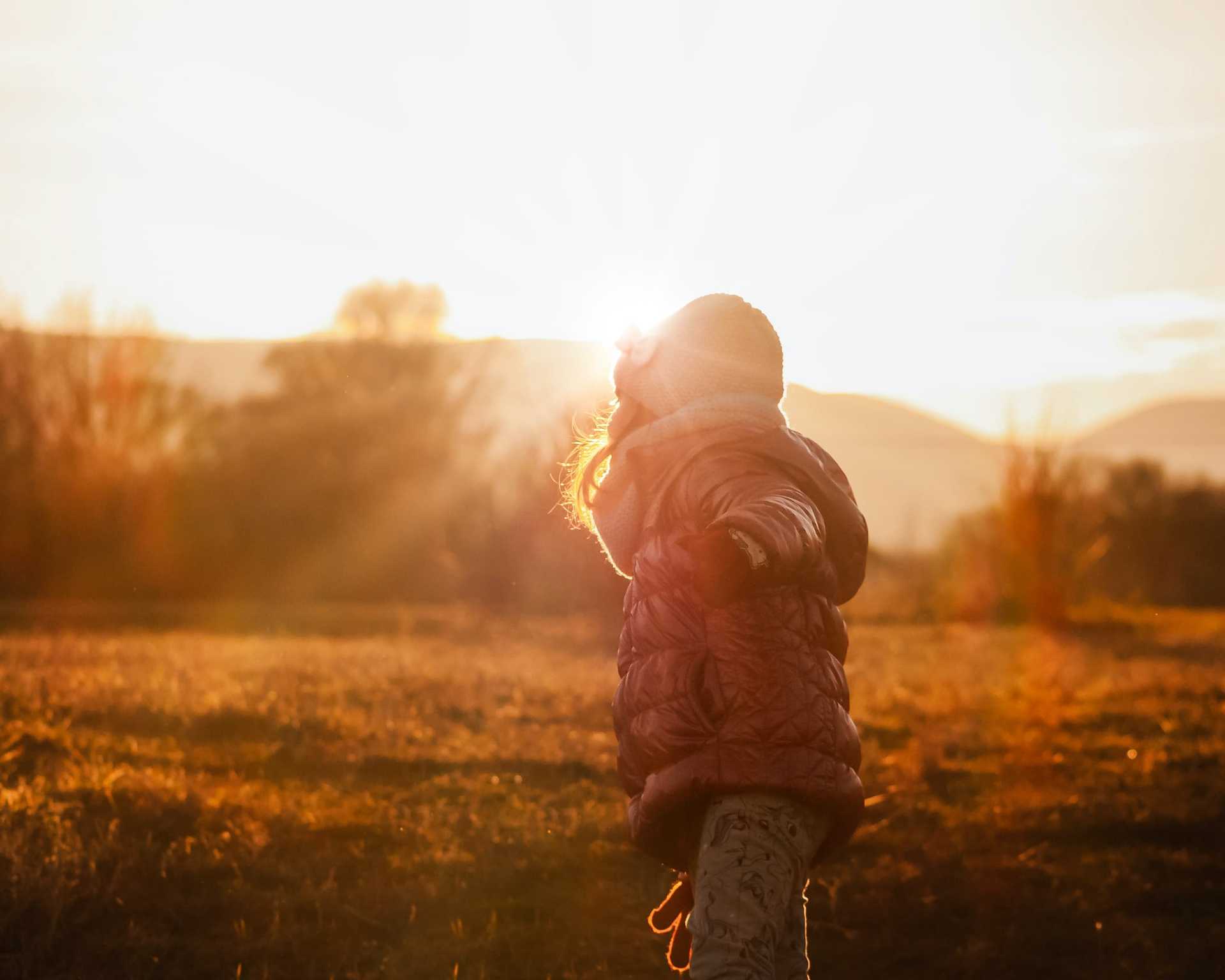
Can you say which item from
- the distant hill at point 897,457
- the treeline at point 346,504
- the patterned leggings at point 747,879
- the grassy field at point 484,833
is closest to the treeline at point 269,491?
the treeline at point 346,504

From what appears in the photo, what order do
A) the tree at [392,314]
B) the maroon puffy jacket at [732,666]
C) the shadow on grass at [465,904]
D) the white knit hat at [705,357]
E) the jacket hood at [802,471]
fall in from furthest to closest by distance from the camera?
the tree at [392,314] < the shadow on grass at [465,904] < the white knit hat at [705,357] < the jacket hood at [802,471] < the maroon puffy jacket at [732,666]

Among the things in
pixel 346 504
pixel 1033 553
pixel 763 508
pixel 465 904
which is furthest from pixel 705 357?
pixel 346 504

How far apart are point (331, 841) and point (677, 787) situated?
2.76 meters

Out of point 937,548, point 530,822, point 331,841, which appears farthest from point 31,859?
point 937,548

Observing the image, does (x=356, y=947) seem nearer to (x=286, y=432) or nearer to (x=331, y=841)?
(x=331, y=841)

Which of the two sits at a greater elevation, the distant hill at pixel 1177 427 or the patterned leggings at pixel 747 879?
the distant hill at pixel 1177 427

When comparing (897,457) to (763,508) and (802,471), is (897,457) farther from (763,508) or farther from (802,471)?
(763,508)

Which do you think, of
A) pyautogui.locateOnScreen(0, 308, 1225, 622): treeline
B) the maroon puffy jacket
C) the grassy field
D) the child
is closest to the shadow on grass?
the grassy field

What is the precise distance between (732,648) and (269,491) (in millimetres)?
20416

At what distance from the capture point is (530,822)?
5695mm

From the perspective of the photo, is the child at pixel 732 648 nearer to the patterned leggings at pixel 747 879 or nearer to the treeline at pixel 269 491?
the patterned leggings at pixel 747 879

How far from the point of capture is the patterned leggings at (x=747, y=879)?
2.78 meters

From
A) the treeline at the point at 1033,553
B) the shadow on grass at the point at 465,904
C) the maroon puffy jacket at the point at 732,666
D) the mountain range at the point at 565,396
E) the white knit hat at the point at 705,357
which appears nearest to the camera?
the maroon puffy jacket at the point at 732,666

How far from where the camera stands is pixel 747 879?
113 inches
